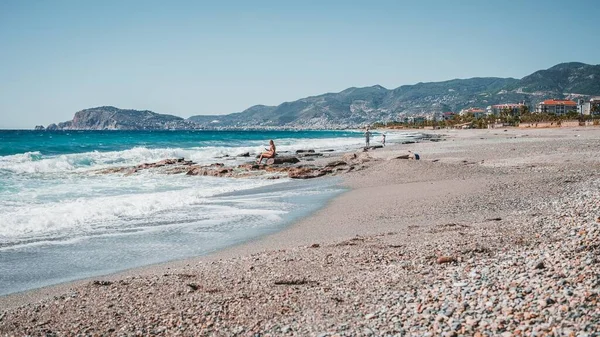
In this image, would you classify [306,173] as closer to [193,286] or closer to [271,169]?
[271,169]

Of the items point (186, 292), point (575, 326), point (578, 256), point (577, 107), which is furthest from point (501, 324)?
point (577, 107)

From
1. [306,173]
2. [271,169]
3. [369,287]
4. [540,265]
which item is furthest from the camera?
[271,169]

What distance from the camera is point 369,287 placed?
20.1ft

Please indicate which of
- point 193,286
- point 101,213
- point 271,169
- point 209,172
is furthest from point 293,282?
point 209,172

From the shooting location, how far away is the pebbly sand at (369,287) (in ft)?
15.4

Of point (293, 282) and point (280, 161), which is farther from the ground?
point (280, 161)

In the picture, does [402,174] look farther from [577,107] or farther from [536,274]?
[577,107]

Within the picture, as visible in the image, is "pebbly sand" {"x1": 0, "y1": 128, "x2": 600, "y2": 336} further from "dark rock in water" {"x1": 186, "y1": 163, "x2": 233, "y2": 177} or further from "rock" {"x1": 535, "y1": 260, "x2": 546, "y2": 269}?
"dark rock in water" {"x1": 186, "y1": 163, "x2": 233, "y2": 177}

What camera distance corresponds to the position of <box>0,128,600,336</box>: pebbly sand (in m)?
4.69

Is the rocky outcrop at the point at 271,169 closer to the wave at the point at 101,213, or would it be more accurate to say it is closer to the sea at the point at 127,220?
the sea at the point at 127,220

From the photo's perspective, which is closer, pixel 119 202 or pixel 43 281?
pixel 43 281

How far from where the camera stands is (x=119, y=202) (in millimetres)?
15086

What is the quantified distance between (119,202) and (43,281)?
7.75 m

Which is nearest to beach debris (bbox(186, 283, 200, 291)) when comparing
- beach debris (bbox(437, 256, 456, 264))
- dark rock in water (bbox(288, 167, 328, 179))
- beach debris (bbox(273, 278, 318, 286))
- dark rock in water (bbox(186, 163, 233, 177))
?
beach debris (bbox(273, 278, 318, 286))
